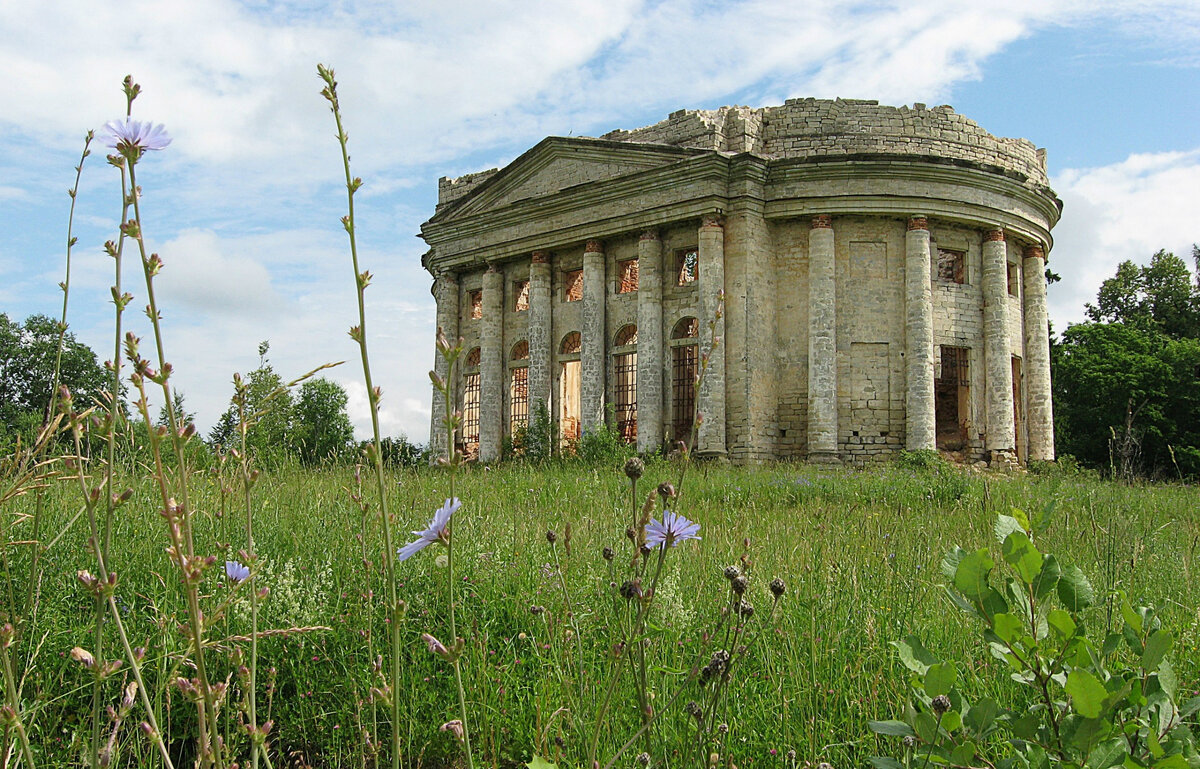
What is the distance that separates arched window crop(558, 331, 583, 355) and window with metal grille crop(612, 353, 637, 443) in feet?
5.43

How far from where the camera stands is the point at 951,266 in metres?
24.0

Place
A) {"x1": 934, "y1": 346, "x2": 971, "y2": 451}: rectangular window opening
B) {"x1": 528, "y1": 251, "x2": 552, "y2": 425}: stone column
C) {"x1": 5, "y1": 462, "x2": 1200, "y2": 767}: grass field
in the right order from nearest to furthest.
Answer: {"x1": 5, "y1": 462, "x2": 1200, "y2": 767}: grass field < {"x1": 934, "y1": 346, "x2": 971, "y2": 451}: rectangular window opening < {"x1": 528, "y1": 251, "x2": 552, "y2": 425}: stone column

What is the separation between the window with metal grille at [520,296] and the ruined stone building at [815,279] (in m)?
2.74

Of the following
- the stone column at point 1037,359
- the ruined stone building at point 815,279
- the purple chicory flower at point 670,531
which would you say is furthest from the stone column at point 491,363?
the purple chicory flower at point 670,531

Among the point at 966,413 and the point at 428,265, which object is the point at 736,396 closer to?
the point at 966,413

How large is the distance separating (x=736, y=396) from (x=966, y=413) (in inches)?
240

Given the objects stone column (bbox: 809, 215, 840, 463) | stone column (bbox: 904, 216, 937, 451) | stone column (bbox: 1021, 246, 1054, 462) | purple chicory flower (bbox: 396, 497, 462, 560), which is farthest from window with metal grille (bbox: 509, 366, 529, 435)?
purple chicory flower (bbox: 396, 497, 462, 560)

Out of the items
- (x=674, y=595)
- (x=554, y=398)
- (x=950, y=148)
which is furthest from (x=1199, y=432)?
(x=674, y=595)

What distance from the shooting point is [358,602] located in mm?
4395

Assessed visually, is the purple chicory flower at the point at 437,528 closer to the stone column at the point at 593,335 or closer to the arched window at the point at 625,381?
the stone column at the point at 593,335

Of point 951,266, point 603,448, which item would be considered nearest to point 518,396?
point 603,448

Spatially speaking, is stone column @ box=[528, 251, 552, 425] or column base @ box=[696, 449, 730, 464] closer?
column base @ box=[696, 449, 730, 464]

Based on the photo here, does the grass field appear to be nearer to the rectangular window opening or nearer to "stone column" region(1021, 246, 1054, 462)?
the rectangular window opening

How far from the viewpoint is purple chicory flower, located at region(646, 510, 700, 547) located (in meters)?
1.67
